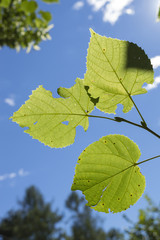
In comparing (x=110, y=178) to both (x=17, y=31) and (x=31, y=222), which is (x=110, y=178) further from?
(x=31, y=222)

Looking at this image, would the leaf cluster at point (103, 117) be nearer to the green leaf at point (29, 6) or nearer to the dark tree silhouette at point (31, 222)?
the green leaf at point (29, 6)

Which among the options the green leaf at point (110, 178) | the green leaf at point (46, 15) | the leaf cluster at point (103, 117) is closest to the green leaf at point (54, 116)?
the leaf cluster at point (103, 117)

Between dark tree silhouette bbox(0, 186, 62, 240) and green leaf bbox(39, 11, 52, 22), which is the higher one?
dark tree silhouette bbox(0, 186, 62, 240)

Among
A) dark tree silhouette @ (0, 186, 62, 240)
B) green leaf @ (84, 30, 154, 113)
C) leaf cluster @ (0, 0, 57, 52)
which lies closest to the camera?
green leaf @ (84, 30, 154, 113)

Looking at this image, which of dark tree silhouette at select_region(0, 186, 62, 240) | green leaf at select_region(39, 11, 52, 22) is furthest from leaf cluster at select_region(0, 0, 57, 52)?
dark tree silhouette at select_region(0, 186, 62, 240)

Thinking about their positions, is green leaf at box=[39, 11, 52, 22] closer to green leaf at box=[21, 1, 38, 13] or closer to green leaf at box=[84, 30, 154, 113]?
green leaf at box=[21, 1, 38, 13]

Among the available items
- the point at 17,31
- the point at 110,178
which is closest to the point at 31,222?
the point at 17,31
